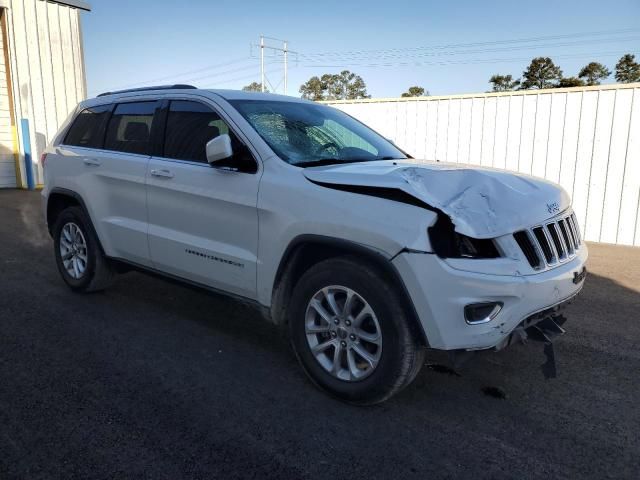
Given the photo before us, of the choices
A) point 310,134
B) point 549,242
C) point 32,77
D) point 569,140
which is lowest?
point 549,242

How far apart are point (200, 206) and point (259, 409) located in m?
1.55

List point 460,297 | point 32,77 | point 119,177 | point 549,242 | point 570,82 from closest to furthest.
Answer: point 460,297 < point 549,242 < point 119,177 < point 32,77 < point 570,82

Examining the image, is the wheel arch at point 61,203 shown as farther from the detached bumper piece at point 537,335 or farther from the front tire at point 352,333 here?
the detached bumper piece at point 537,335

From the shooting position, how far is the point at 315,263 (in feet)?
11.4

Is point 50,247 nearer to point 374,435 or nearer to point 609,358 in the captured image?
point 374,435

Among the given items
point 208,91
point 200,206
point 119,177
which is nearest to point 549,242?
point 200,206

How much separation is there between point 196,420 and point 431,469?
135 centimetres

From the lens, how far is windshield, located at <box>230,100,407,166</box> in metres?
3.77

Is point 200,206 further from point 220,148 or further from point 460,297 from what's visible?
point 460,297

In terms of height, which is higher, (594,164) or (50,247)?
(594,164)

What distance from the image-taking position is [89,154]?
5.00 m

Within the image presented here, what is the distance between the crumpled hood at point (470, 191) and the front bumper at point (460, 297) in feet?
0.78

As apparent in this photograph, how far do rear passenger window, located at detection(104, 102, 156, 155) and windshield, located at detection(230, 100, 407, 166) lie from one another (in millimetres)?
986

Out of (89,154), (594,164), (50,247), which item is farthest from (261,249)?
(594,164)
